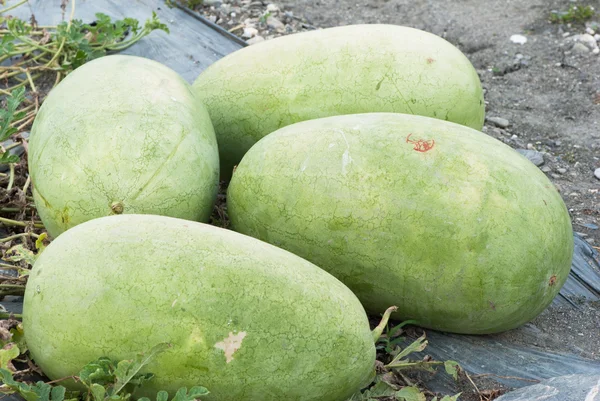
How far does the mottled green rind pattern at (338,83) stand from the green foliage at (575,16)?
2.70m

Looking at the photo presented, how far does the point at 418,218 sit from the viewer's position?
7.67ft

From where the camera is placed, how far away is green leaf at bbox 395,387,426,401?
7.64 feet

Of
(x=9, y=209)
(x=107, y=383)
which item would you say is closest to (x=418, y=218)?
(x=107, y=383)

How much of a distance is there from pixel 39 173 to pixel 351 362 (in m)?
1.25

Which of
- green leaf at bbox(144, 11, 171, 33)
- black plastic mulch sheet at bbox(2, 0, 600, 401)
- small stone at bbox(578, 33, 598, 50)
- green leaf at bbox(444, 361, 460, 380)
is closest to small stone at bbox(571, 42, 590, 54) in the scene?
small stone at bbox(578, 33, 598, 50)

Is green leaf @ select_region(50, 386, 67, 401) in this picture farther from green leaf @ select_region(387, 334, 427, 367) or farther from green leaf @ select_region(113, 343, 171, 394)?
green leaf @ select_region(387, 334, 427, 367)

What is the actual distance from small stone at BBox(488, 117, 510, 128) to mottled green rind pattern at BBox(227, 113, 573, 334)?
196 cm

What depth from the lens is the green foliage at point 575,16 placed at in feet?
18.0

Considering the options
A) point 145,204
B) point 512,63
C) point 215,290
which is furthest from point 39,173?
point 512,63

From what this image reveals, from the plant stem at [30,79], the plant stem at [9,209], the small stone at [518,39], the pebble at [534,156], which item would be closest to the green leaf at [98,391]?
the plant stem at [9,209]

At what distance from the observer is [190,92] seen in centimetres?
291

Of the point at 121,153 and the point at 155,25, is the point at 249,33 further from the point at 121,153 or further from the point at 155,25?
the point at 121,153

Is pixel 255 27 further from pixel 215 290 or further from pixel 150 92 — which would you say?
pixel 215 290

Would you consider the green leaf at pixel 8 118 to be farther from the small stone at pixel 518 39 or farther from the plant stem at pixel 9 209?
the small stone at pixel 518 39
